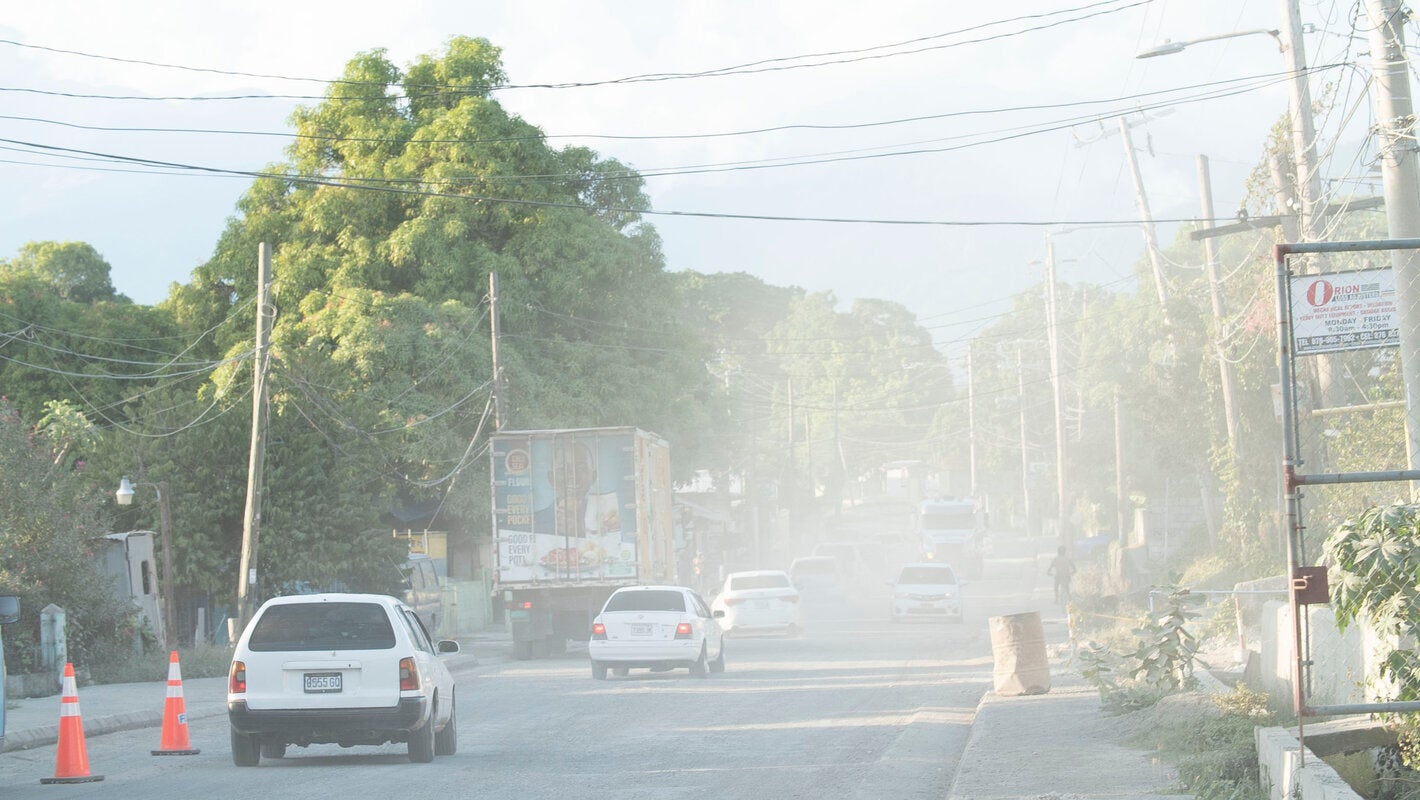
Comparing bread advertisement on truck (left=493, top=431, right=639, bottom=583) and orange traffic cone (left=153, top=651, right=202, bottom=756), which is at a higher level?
bread advertisement on truck (left=493, top=431, right=639, bottom=583)

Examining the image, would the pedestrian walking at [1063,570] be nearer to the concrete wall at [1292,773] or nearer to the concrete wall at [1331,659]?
the concrete wall at [1331,659]

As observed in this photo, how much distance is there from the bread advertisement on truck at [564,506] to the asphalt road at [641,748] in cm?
361

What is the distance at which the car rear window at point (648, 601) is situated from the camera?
2338 cm

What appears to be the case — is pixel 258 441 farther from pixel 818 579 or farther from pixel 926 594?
pixel 818 579

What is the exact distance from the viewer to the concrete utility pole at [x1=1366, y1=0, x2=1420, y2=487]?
1259 cm

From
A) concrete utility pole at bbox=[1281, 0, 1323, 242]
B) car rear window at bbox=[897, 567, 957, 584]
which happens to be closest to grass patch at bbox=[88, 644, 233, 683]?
concrete utility pole at bbox=[1281, 0, 1323, 242]

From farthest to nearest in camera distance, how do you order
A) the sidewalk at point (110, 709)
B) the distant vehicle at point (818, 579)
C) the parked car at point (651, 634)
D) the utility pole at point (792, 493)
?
1. the utility pole at point (792, 493)
2. the distant vehicle at point (818, 579)
3. the parked car at point (651, 634)
4. the sidewalk at point (110, 709)

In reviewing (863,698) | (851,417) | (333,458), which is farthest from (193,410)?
(851,417)

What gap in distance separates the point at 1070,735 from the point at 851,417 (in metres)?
95.1

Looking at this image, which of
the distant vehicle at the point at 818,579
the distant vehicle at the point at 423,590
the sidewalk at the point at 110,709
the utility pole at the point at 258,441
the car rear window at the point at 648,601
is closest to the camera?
the sidewalk at the point at 110,709

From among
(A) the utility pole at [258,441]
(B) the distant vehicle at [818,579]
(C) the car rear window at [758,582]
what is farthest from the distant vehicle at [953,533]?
(A) the utility pole at [258,441]

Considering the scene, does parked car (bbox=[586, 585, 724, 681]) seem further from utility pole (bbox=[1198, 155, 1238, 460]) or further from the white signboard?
the white signboard

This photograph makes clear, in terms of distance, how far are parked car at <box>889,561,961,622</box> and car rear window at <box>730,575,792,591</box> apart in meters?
4.24

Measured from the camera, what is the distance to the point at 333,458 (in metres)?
31.8
